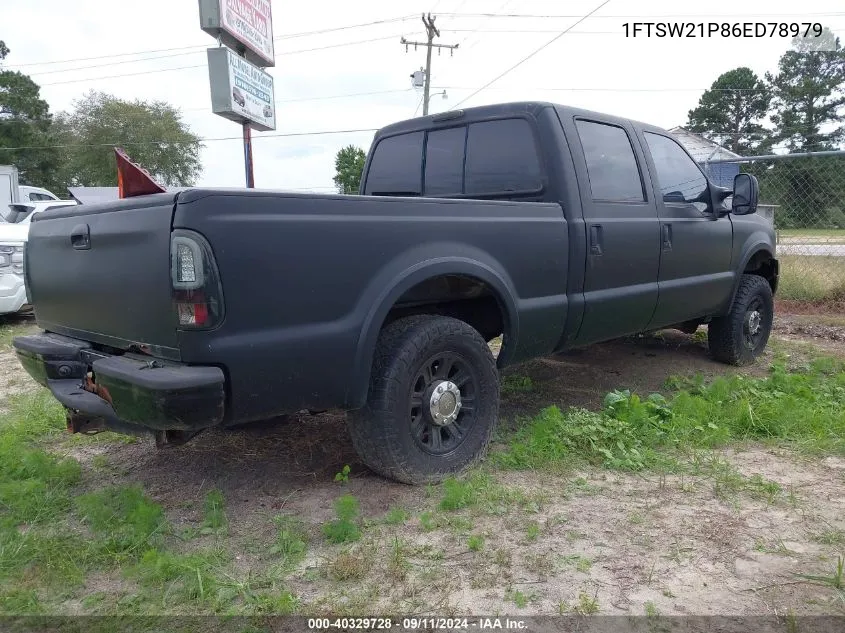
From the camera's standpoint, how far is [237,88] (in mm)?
9867

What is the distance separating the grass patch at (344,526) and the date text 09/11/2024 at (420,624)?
0.51m

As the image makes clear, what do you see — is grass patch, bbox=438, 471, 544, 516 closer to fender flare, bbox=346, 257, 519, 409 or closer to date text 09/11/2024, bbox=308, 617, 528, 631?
fender flare, bbox=346, 257, 519, 409

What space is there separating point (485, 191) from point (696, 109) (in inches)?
2026

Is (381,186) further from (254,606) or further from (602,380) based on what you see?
(254,606)

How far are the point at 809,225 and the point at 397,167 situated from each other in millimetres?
8057

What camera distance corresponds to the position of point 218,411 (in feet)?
7.91

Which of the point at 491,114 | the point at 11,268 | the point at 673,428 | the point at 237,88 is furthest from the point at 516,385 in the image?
the point at 237,88

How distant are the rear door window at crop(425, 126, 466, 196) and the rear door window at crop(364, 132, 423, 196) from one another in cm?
10

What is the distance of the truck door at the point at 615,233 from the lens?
389 centimetres

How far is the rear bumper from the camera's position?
7.62 ft

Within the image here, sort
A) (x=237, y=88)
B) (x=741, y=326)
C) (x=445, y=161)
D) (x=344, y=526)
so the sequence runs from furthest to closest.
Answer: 1. (x=237, y=88)
2. (x=741, y=326)
3. (x=445, y=161)
4. (x=344, y=526)

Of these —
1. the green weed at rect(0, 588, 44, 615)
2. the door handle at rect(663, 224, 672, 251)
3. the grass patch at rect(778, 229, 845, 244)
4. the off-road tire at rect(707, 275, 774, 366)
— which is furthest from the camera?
the grass patch at rect(778, 229, 845, 244)

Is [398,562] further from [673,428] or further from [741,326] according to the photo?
[741,326]

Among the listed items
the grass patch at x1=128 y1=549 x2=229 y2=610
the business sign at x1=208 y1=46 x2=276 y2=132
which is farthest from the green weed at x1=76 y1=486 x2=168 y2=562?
the business sign at x1=208 y1=46 x2=276 y2=132
